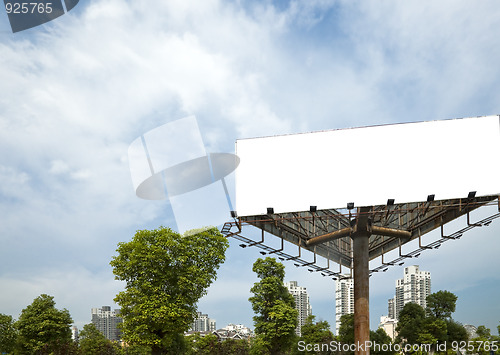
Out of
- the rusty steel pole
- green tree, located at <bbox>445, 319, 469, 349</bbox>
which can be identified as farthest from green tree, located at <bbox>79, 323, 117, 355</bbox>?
green tree, located at <bbox>445, 319, 469, 349</bbox>

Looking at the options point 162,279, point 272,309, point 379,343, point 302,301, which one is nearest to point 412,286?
point 302,301

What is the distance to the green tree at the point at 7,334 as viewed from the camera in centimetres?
4356

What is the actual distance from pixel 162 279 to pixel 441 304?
1065 inches

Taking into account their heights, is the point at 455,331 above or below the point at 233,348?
above

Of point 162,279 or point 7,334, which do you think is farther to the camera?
point 7,334

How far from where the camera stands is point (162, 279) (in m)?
31.4

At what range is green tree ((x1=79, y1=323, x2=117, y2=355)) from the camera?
4688 centimetres

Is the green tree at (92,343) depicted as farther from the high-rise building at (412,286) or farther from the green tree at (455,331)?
the high-rise building at (412,286)

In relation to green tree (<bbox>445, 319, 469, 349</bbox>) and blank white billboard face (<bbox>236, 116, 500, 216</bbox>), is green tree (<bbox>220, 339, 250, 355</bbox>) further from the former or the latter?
blank white billboard face (<bbox>236, 116, 500, 216</bbox>)

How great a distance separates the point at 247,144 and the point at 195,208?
13.9 m

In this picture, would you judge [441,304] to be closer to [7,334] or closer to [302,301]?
[7,334]

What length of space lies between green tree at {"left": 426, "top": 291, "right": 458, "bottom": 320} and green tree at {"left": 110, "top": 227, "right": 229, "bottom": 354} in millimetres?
22721

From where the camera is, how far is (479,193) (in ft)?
77.7

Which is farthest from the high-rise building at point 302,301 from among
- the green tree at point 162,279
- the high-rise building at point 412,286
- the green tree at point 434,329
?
the green tree at point 162,279
